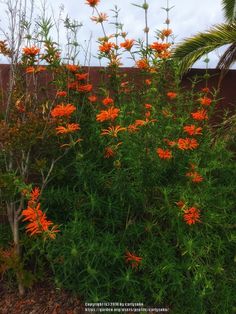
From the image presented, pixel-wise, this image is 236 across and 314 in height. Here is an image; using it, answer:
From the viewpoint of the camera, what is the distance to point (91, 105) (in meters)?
3.70

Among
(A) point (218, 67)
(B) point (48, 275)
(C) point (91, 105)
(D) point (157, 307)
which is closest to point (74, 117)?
(C) point (91, 105)

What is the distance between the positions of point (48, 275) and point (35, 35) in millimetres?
2135

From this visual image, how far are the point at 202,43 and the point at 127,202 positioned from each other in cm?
382

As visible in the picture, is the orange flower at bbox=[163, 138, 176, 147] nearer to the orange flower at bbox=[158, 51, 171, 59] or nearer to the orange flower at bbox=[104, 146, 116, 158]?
the orange flower at bbox=[104, 146, 116, 158]

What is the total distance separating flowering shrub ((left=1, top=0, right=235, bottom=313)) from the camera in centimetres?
310

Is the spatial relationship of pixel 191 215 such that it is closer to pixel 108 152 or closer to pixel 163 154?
pixel 163 154

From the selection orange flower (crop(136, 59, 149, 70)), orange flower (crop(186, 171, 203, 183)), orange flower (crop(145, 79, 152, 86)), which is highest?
orange flower (crop(136, 59, 149, 70))

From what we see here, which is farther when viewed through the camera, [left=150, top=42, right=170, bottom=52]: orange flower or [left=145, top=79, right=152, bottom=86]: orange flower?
[left=145, top=79, right=152, bottom=86]: orange flower

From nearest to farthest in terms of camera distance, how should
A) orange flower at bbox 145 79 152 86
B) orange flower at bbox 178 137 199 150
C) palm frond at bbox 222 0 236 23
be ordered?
1. orange flower at bbox 178 137 199 150
2. orange flower at bbox 145 79 152 86
3. palm frond at bbox 222 0 236 23

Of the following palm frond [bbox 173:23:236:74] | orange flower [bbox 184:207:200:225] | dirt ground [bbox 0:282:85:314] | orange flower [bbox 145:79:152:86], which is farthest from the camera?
palm frond [bbox 173:23:236:74]

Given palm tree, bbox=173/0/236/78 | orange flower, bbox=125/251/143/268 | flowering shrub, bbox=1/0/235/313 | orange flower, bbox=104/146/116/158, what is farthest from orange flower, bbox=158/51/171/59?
palm tree, bbox=173/0/236/78

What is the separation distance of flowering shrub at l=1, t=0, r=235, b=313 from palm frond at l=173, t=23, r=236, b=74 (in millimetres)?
2573

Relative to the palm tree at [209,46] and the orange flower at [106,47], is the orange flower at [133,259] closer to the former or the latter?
the orange flower at [106,47]

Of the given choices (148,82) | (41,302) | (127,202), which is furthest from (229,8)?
(41,302)
